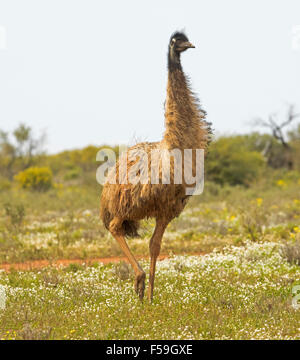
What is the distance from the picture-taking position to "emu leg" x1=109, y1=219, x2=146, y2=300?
6809 mm

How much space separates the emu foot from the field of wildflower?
126mm

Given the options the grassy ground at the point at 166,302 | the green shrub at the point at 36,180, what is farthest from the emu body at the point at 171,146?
the green shrub at the point at 36,180

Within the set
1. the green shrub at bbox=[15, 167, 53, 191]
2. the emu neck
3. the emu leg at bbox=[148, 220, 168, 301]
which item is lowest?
the emu leg at bbox=[148, 220, 168, 301]

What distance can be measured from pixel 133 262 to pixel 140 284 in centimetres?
30

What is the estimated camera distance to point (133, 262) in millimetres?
6930

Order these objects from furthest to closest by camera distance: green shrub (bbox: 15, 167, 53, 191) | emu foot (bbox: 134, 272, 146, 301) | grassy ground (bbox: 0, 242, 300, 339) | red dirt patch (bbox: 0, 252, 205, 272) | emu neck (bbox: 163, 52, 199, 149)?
green shrub (bbox: 15, 167, 53, 191) < red dirt patch (bbox: 0, 252, 205, 272) < emu foot (bbox: 134, 272, 146, 301) < emu neck (bbox: 163, 52, 199, 149) < grassy ground (bbox: 0, 242, 300, 339)

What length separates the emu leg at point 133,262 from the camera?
6.81m

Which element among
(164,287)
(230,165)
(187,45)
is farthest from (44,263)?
(230,165)

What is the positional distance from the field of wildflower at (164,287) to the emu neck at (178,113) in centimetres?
192

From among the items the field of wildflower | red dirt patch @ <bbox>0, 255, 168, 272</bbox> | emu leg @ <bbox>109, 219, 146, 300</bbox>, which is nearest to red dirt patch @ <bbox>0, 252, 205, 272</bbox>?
red dirt patch @ <bbox>0, 255, 168, 272</bbox>

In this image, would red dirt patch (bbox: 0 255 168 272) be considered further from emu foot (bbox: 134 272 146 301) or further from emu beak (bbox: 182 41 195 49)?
emu beak (bbox: 182 41 195 49)

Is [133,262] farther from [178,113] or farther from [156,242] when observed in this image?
[178,113]

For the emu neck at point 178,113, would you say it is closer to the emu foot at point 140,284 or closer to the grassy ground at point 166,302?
the emu foot at point 140,284

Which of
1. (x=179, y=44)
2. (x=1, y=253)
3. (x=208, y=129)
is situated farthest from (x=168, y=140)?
(x=1, y=253)
